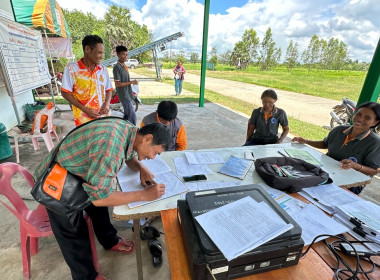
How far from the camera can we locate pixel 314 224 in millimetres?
957

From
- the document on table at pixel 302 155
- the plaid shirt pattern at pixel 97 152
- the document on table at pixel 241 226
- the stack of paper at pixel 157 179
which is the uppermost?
the plaid shirt pattern at pixel 97 152

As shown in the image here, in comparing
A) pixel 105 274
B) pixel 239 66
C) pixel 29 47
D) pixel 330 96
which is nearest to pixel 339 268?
pixel 105 274

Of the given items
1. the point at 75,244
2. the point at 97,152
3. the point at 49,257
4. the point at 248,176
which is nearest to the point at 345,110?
the point at 248,176

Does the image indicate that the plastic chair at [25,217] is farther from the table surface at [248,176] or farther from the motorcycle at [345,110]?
the motorcycle at [345,110]

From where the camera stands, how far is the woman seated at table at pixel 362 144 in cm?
159

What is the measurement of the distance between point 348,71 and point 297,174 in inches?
703

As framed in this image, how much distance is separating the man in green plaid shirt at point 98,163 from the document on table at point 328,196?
86 cm

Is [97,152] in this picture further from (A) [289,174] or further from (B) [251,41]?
(B) [251,41]

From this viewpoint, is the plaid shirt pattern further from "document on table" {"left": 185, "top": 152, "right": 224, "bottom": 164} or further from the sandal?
the sandal

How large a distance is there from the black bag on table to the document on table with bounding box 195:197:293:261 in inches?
16.5

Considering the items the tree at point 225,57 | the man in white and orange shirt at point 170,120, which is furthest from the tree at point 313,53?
the man in white and orange shirt at point 170,120

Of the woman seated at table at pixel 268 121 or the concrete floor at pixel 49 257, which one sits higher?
the woman seated at table at pixel 268 121

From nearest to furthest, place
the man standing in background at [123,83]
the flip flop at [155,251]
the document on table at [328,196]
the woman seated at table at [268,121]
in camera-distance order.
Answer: the document on table at [328,196] → the flip flop at [155,251] → the woman seated at table at [268,121] → the man standing in background at [123,83]

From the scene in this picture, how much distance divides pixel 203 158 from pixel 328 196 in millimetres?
851
